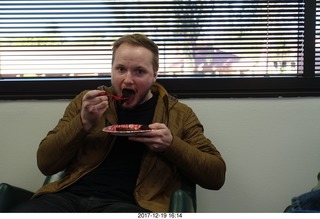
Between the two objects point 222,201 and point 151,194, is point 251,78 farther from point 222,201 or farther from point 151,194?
point 151,194

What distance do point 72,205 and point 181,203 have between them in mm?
435

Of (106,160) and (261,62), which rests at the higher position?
(261,62)

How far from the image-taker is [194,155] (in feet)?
5.11

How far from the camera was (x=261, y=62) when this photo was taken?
211 centimetres

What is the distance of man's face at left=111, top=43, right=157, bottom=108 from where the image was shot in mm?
1662

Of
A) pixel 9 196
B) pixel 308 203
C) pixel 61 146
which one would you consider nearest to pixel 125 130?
pixel 61 146

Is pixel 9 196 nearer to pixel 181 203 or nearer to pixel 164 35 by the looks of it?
pixel 181 203

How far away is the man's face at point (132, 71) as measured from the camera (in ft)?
5.45

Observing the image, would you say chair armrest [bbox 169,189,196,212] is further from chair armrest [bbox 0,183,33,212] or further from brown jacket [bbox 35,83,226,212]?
chair armrest [bbox 0,183,33,212]

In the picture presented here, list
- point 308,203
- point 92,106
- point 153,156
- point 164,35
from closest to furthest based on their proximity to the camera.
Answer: point 308,203
point 92,106
point 153,156
point 164,35

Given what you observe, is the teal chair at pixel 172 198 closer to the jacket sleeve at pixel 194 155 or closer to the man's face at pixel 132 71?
the jacket sleeve at pixel 194 155

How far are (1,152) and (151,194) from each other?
97cm

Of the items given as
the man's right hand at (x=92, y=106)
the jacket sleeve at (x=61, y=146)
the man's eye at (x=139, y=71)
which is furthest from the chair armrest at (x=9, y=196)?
the man's eye at (x=139, y=71)

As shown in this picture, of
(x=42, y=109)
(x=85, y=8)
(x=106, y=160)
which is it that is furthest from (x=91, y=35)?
(x=106, y=160)
